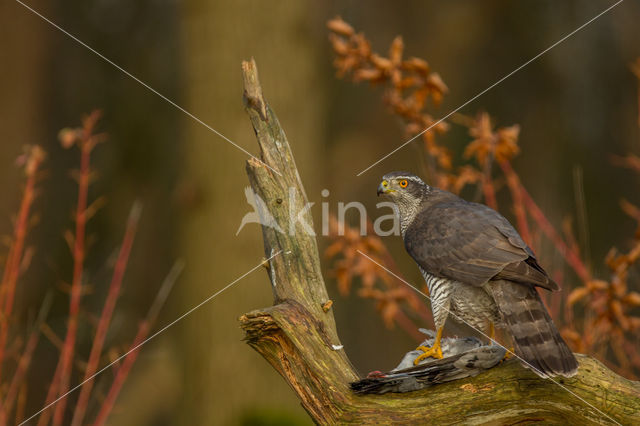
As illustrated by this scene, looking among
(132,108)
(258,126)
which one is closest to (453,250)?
(258,126)

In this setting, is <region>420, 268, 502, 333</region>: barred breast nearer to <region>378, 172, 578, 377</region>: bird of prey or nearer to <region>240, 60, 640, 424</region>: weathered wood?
<region>378, 172, 578, 377</region>: bird of prey

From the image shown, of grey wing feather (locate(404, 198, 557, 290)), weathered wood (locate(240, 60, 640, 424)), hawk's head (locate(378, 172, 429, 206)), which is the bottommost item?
weathered wood (locate(240, 60, 640, 424))

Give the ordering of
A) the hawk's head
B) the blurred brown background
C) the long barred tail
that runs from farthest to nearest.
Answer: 1. the blurred brown background
2. the hawk's head
3. the long barred tail

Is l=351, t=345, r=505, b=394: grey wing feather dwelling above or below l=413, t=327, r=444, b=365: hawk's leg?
below

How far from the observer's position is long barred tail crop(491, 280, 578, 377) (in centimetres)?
266

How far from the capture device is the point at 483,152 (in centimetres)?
389

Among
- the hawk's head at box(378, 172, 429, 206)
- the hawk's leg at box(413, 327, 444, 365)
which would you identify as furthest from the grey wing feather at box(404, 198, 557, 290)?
the hawk's leg at box(413, 327, 444, 365)

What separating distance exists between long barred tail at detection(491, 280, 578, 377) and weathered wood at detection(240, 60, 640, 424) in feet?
0.30

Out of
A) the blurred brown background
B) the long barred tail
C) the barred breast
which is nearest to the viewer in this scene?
the long barred tail

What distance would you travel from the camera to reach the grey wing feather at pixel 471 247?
10.0 feet

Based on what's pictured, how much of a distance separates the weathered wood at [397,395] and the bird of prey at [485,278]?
0.13 meters

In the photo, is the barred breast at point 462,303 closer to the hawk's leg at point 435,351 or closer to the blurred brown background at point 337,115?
the hawk's leg at point 435,351

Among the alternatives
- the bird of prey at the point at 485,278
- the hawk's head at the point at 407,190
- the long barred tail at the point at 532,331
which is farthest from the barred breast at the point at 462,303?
the hawk's head at the point at 407,190

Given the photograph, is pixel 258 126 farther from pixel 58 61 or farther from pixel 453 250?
pixel 58 61
